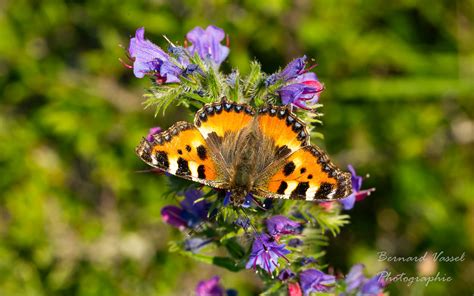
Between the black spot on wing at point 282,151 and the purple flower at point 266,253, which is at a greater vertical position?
the black spot on wing at point 282,151

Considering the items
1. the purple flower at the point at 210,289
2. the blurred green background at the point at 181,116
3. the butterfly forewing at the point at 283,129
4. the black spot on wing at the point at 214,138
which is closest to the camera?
the butterfly forewing at the point at 283,129

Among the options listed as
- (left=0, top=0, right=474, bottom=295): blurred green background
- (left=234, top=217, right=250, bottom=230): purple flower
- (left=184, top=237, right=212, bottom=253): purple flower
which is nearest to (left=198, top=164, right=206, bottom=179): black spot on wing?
(left=234, top=217, right=250, bottom=230): purple flower

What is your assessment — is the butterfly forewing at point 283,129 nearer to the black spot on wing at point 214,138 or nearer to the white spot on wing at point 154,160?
the black spot on wing at point 214,138

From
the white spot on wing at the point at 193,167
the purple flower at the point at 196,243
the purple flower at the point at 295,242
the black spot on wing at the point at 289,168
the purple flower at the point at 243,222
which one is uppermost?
the black spot on wing at the point at 289,168

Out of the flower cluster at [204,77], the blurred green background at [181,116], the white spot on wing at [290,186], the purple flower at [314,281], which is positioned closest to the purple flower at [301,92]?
the flower cluster at [204,77]

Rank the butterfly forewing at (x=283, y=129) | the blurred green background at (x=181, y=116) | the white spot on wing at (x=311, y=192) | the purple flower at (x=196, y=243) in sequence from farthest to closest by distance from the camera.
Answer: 1. the blurred green background at (x=181, y=116)
2. the purple flower at (x=196, y=243)
3. the butterfly forewing at (x=283, y=129)
4. the white spot on wing at (x=311, y=192)

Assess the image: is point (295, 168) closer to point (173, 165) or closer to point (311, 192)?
point (311, 192)

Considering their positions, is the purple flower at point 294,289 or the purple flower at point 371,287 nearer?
the purple flower at point 294,289

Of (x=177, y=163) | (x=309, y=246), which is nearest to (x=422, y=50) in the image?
(x=309, y=246)
